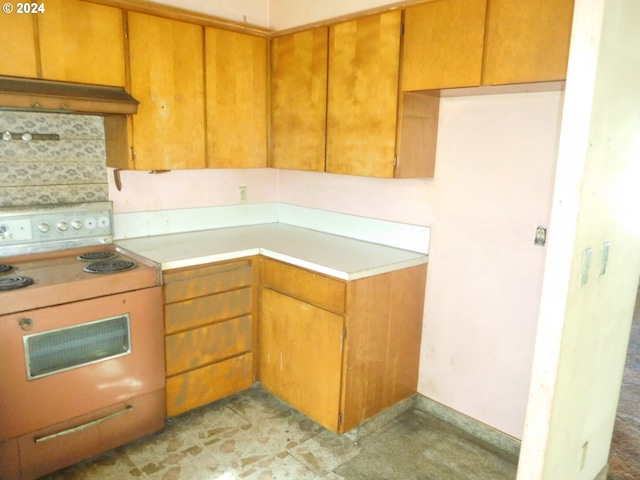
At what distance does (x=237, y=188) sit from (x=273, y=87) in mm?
739

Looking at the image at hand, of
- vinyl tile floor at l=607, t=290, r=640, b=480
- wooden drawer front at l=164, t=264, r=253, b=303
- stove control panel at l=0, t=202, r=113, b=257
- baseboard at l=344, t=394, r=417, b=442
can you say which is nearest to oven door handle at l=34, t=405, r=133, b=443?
wooden drawer front at l=164, t=264, r=253, b=303

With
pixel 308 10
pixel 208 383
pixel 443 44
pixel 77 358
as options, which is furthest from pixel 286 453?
pixel 308 10

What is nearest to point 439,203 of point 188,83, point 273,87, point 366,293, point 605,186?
point 366,293

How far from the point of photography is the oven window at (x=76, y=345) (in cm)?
194

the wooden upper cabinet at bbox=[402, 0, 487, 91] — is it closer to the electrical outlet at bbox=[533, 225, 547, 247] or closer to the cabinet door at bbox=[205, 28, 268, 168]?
the electrical outlet at bbox=[533, 225, 547, 247]

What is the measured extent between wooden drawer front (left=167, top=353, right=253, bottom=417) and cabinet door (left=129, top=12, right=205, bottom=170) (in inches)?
44.8

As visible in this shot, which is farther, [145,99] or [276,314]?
[276,314]

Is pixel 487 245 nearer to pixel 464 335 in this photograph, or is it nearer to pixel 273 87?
pixel 464 335

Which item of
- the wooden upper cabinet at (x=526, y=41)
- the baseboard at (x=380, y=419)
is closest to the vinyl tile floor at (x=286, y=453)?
the baseboard at (x=380, y=419)

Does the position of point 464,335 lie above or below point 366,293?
below

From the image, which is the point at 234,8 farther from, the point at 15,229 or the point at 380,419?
the point at 380,419

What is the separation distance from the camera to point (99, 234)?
2643 millimetres

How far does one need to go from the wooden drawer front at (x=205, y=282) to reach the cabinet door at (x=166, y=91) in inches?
24.7

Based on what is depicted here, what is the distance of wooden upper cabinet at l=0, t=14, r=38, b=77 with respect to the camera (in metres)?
2.00
